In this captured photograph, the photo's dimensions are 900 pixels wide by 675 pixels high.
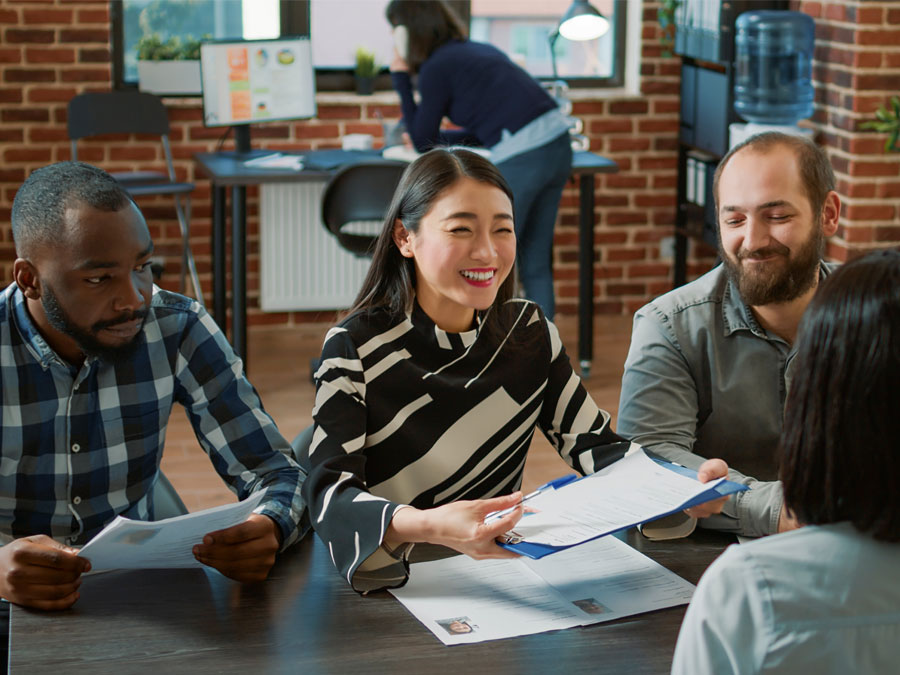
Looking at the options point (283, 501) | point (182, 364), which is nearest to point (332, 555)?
point (283, 501)

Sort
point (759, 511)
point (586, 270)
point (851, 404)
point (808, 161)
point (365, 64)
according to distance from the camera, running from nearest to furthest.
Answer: point (851, 404), point (759, 511), point (808, 161), point (586, 270), point (365, 64)

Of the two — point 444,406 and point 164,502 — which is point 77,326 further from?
point 444,406

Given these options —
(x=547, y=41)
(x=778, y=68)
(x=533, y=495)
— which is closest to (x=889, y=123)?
(x=778, y=68)

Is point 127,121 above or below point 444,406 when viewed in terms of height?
above

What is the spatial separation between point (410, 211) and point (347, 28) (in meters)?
3.73

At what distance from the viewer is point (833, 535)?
34.7 inches

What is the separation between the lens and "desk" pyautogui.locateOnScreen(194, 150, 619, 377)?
4.23 m

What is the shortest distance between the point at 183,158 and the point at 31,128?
61cm

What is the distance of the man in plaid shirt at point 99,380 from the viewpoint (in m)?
1.56

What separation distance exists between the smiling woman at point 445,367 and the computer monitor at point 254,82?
2983 mm

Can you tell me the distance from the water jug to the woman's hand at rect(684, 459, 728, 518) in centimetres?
313

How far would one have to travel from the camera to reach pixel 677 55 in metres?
5.27

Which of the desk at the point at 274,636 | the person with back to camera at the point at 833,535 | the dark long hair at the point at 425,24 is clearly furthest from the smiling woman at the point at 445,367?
the dark long hair at the point at 425,24

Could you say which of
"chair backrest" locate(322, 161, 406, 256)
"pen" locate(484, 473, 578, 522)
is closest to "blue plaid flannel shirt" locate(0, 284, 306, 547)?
"pen" locate(484, 473, 578, 522)
